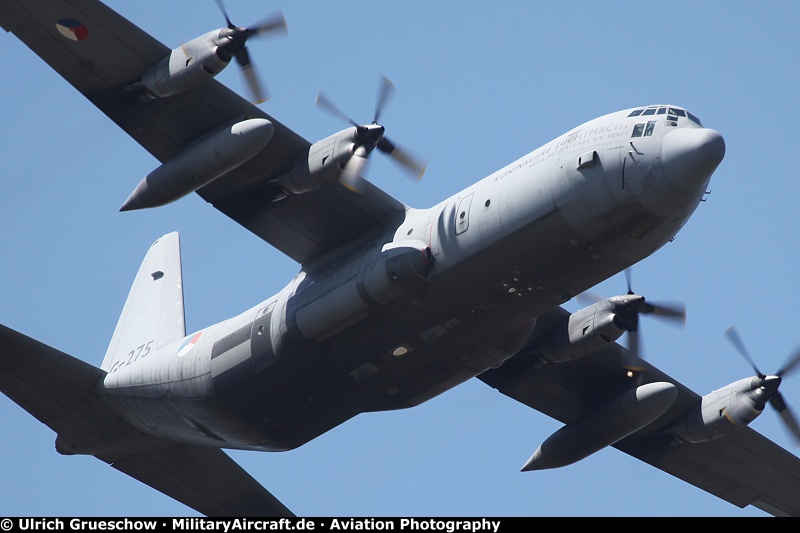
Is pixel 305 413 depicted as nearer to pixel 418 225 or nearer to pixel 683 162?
pixel 418 225

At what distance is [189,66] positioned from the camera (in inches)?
1087

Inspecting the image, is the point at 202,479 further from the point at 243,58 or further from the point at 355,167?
the point at 243,58

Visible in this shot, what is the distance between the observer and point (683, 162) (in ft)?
83.7

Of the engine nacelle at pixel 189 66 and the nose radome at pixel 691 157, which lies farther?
the engine nacelle at pixel 189 66

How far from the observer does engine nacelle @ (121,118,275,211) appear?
27.3 m

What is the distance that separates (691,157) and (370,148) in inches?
278

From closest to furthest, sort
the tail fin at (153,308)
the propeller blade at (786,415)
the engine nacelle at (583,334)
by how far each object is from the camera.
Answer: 1. the engine nacelle at (583,334)
2. the propeller blade at (786,415)
3. the tail fin at (153,308)

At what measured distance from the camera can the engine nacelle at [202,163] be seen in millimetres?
27328

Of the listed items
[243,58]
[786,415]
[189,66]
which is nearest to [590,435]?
[786,415]

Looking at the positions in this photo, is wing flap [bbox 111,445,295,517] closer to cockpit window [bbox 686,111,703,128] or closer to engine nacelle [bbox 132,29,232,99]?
engine nacelle [bbox 132,29,232,99]
